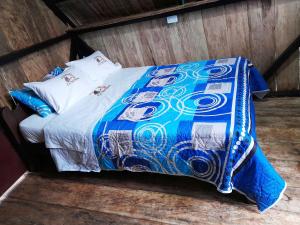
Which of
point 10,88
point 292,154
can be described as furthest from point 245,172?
point 10,88

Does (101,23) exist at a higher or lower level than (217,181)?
higher

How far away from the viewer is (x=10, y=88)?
7.83 feet

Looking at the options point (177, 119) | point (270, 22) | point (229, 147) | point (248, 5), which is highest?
point (248, 5)

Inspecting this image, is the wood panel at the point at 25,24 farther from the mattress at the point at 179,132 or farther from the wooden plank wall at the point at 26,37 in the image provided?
the mattress at the point at 179,132

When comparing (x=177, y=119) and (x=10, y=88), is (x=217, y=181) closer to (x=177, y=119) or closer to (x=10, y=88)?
(x=177, y=119)

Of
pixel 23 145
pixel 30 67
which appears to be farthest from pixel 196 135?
pixel 30 67

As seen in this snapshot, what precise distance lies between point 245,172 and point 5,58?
231 centimetres

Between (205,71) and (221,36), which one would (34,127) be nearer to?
(205,71)

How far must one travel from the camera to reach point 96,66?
2.80m

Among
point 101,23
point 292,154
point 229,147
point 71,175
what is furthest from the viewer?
point 101,23

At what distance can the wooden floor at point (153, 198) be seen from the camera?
1564mm

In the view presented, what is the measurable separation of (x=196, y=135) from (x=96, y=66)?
171 cm

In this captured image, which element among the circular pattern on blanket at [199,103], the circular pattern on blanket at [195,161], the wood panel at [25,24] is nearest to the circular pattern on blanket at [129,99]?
the circular pattern on blanket at [199,103]

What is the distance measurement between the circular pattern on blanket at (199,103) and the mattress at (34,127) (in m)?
1.15
